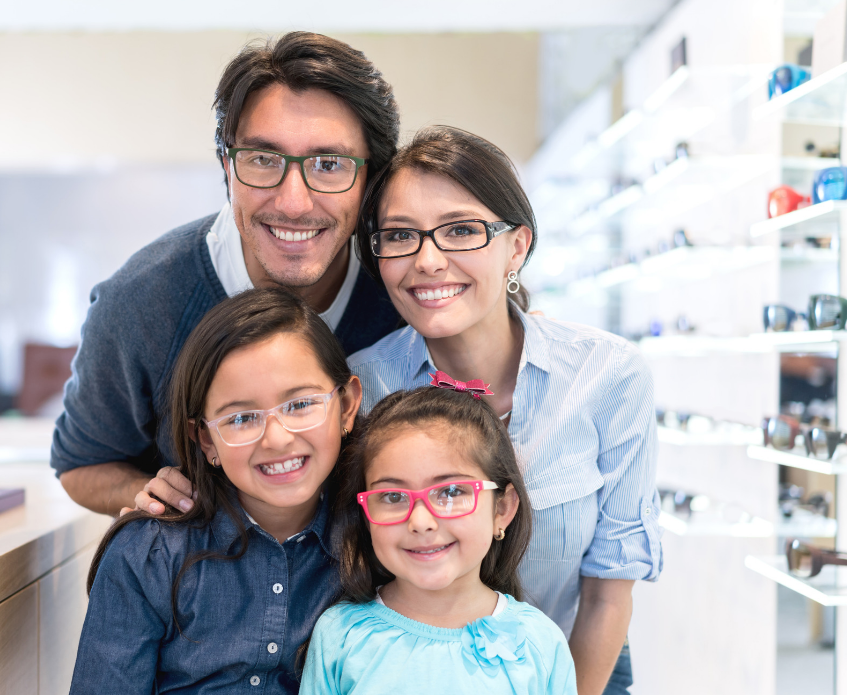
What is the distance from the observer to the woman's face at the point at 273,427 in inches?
55.9

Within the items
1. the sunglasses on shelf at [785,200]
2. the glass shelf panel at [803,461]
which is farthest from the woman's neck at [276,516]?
the sunglasses on shelf at [785,200]

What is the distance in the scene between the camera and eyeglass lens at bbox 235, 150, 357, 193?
63.9 inches

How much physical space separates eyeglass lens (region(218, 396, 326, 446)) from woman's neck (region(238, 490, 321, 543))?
0.61 ft

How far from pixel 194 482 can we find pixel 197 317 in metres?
0.39

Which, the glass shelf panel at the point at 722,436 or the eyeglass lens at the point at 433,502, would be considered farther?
the glass shelf panel at the point at 722,436

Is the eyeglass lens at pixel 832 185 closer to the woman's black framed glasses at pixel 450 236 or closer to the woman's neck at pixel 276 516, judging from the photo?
the woman's black framed glasses at pixel 450 236

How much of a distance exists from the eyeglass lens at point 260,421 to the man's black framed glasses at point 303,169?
46 centimetres

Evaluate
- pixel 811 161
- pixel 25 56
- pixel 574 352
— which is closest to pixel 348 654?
pixel 574 352

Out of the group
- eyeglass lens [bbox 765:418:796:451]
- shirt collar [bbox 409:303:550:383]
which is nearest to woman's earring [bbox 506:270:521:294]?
shirt collar [bbox 409:303:550:383]

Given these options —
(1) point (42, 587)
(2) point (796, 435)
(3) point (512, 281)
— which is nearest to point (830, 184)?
(2) point (796, 435)

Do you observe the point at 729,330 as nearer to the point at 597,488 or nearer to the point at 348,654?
the point at 597,488

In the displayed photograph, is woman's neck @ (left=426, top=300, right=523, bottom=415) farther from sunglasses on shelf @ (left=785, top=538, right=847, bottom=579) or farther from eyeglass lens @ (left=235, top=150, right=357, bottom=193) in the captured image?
sunglasses on shelf @ (left=785, top=538, right=847, bottom=579)

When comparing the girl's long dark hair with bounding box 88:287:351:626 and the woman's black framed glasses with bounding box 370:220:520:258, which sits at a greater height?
the woman's black framed glasses with bounding box 370:220:520:258

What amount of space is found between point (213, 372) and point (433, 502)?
0.47 metres
